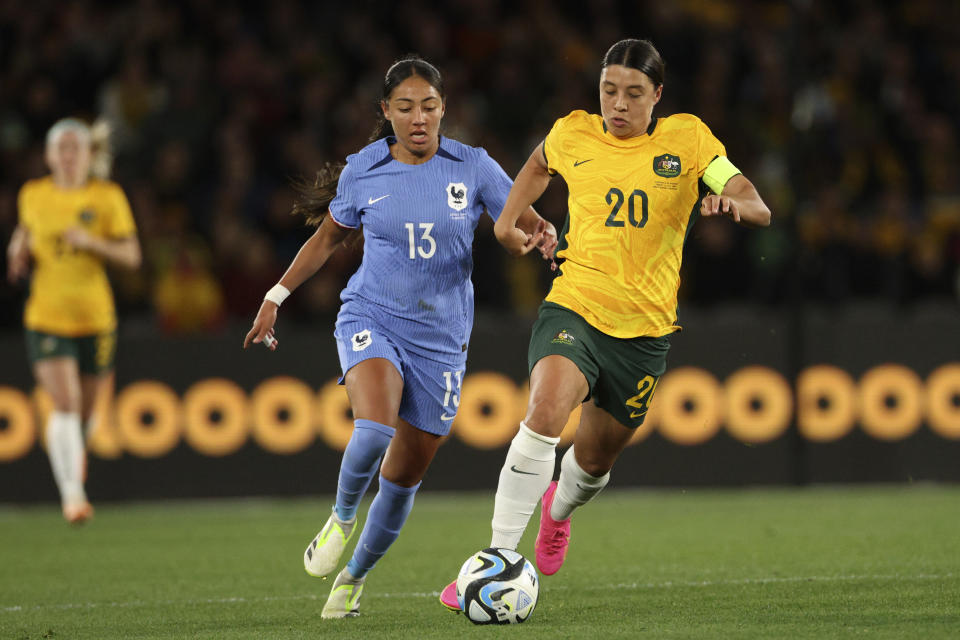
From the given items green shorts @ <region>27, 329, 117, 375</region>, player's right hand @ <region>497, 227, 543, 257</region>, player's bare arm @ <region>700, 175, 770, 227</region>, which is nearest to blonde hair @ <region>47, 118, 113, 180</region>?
green shorts @ <region>27, 329, 117, 375</region>

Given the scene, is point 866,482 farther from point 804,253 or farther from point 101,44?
point 101,44

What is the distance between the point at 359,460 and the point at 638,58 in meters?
1.96

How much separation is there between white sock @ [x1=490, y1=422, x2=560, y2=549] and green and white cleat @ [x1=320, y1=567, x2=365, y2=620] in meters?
0.74

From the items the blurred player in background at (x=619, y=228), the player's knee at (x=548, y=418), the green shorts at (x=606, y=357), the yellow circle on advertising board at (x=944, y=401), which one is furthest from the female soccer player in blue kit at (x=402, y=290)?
the yellow circle on advertising board at (x=944, y=401)

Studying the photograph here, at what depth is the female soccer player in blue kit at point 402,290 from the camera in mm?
5914

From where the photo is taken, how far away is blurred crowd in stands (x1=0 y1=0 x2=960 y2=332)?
41.8 feet

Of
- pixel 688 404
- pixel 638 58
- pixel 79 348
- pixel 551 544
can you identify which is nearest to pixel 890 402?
pixel 688 404

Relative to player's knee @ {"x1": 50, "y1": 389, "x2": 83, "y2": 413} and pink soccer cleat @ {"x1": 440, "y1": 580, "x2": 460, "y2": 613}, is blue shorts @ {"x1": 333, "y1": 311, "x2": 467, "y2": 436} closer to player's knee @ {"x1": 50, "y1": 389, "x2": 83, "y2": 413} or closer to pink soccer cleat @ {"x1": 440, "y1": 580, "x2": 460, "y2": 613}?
pink soccer cleat @ {"x1": 440, "y1": 580, "x2": 460, "y2": 613}

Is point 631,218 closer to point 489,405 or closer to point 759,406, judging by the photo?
point 489,405

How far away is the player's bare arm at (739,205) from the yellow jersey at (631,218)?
0.18 meters

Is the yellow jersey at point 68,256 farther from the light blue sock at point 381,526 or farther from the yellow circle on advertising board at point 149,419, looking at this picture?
the light blue sock at point 381,526

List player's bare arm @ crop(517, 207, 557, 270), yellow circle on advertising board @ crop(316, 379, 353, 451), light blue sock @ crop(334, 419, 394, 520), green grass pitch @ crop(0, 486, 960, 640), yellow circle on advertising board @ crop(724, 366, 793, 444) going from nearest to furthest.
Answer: green grass pitch @ crop(0, 486, 960, 640), light blue sock @ crop(334, 419, 394, 520), player's bare arm @ crop(517, 207, 557, 270), yellow circle on advertising board @ crop(316, 379, 353, 451), yellow circle on advertising board @ crop(724, 366, 793, 444)

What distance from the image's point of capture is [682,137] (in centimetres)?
596

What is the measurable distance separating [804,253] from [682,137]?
7.20m
